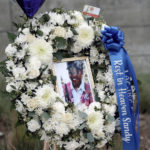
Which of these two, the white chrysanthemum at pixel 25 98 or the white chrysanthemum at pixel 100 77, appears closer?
the white chrysanthemum at pixel 25 98

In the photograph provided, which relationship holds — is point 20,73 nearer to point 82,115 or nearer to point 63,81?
point 63,81

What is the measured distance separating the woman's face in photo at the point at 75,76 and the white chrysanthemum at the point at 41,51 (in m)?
Answer: 0.16

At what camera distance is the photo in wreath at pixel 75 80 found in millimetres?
2061

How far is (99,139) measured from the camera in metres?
2.05

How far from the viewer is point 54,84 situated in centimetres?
203

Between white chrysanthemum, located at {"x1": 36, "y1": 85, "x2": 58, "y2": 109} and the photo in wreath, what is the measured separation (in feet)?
0.28

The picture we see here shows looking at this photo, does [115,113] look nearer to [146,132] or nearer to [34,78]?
[34,78]

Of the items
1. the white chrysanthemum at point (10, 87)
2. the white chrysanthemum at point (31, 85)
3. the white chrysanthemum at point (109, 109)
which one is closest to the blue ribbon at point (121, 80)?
the white chrysanthemum at point (109, 109)

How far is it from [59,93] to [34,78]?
0.17m

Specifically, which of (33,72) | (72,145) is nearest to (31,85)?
(33,72)

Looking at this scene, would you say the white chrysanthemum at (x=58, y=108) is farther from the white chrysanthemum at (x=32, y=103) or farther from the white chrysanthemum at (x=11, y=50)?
the white chrysanthemum at (x=11, y=50)

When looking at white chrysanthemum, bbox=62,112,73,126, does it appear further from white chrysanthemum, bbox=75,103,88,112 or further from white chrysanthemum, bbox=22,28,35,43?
white chrysanthemum, bbox=22,28,35,43

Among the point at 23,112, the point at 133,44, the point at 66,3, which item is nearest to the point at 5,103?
the point at 23,112

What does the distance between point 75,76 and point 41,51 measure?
0.25m
